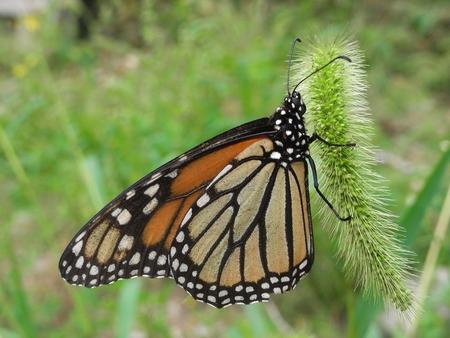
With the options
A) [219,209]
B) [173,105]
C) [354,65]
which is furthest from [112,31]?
[354,65]

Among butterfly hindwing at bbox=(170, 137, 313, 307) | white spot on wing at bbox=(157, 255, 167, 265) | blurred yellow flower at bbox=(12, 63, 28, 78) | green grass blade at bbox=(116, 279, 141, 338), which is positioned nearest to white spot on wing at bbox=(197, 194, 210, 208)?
butterfly hindwing at bbox=(170, 137, 313, 307)

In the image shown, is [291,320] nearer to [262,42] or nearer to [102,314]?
[102,314]

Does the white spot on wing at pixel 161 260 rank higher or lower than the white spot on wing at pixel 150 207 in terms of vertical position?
lower

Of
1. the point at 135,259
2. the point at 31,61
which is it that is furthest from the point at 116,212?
the point at 31,61

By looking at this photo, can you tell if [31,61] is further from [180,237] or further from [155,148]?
[180,237]

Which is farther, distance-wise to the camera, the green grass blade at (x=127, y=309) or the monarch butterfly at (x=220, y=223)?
the green grass blade at (x=127, y=309)

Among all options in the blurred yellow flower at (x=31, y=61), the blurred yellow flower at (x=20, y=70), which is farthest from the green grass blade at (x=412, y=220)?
the blurred yellow flower at (x=20, y=70)

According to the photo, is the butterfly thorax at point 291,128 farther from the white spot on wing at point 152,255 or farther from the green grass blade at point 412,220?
the white spot on wing at point 152,255

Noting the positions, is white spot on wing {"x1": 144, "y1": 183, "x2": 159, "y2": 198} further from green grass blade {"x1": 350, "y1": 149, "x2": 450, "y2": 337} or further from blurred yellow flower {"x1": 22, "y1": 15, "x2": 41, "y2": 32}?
blurred yellow flower {"x1": 22, "y1": 15, "x2": 41, "y2": 32}
